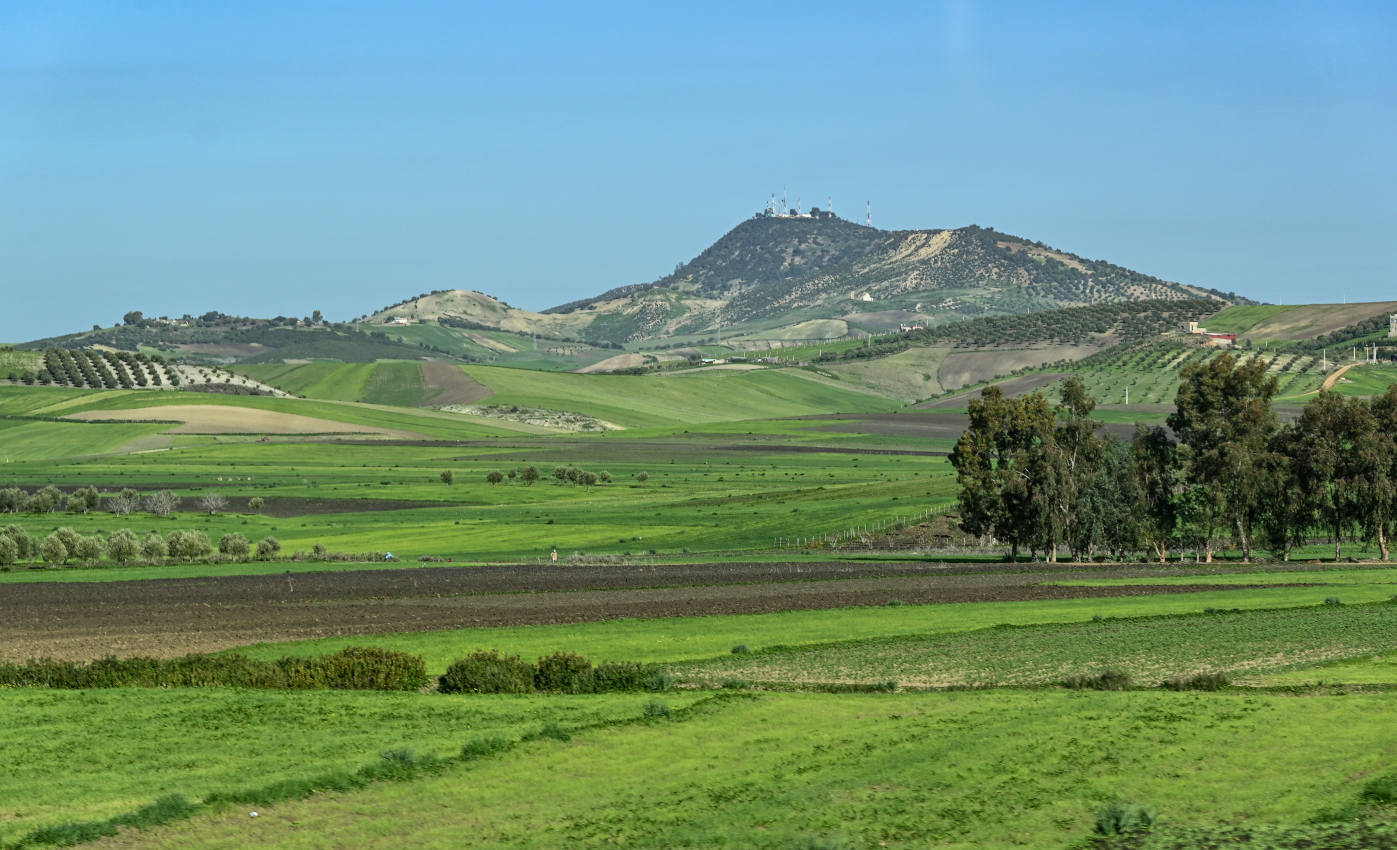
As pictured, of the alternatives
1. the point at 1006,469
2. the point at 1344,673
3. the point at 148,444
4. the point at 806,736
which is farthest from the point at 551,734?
the point at 148,444

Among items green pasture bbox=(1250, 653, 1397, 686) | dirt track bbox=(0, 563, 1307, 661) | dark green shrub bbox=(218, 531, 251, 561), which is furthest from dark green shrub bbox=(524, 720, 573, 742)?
dark green shrub bbox=(218, 531, 251, 561)

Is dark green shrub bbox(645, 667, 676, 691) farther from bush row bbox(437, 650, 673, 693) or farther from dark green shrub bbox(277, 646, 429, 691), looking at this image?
dark green shrub bbox(277, 646, 429, 691)

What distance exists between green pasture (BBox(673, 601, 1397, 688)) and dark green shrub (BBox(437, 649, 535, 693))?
468 centimetres

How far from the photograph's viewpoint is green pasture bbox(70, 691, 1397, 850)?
2345cm

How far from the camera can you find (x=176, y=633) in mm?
53875

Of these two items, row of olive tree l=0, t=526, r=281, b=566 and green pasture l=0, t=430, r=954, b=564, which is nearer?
row of olive tree l=0, t=526, r=281, b=566

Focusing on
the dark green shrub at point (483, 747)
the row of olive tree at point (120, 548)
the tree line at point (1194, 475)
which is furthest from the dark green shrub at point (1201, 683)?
the row of olive tree at point (120, 548)

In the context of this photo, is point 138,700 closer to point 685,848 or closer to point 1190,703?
point 685,848

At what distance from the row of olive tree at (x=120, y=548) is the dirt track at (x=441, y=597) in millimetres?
14254

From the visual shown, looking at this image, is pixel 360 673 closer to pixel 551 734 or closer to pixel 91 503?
pixel 551 734

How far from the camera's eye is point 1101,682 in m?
37.8

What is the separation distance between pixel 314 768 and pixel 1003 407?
71221 millimetres

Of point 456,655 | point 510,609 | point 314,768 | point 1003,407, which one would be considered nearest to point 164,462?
point 1003,407

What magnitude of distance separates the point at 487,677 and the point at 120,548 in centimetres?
5809
